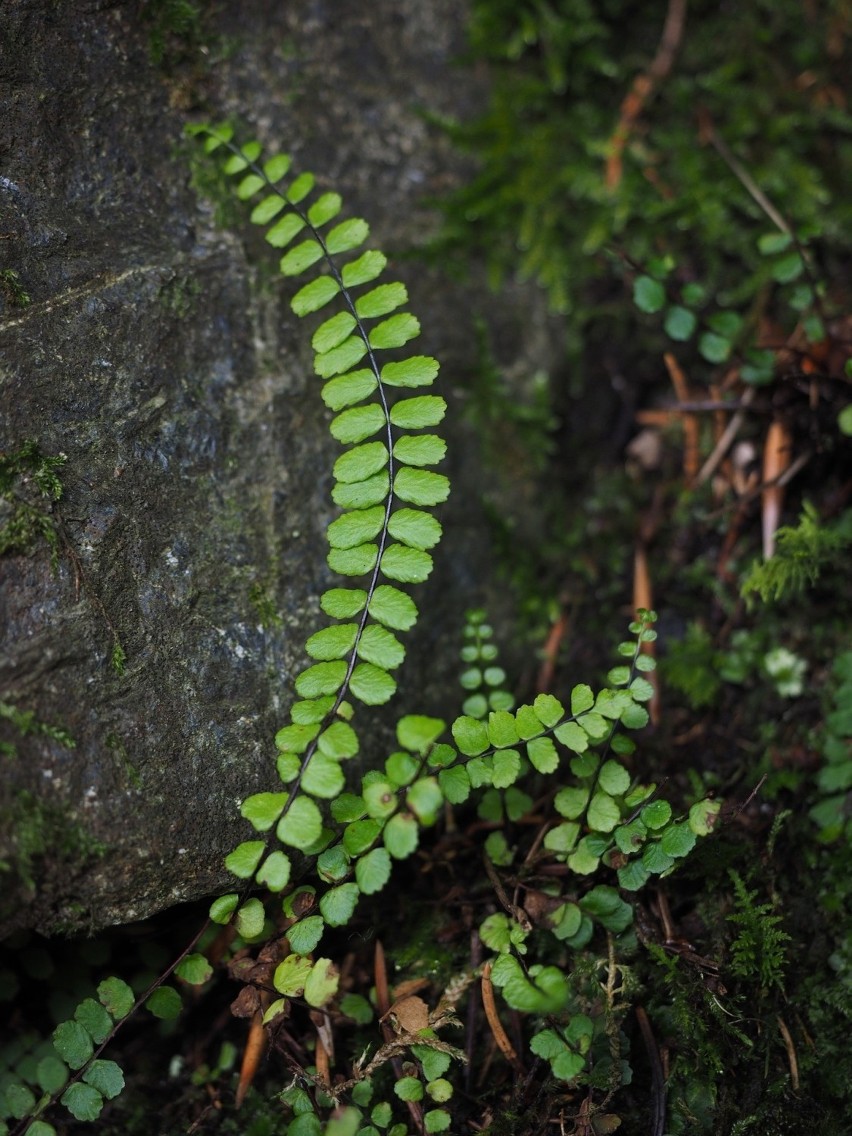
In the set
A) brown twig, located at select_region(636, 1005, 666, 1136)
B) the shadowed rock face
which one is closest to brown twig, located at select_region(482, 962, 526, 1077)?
brown twig, located at select_region(636, 1005, 666, 1136)

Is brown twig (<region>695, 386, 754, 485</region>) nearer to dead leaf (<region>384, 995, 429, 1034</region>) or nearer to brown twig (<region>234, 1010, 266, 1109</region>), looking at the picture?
dead leaf (<region>384, 995, 429, 1034</region>)

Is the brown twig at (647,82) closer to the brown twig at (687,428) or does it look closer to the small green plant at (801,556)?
the brown twig at (687,428)

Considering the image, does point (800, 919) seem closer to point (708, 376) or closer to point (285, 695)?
point (285, 695)

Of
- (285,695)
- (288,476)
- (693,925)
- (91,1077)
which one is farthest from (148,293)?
(693,925)

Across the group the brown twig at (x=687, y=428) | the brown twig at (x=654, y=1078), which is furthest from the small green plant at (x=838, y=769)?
the brown twig at (x=687, y=428)

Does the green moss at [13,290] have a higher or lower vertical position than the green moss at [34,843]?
higher

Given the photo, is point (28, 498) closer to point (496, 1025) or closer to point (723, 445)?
point (496, 1025)
